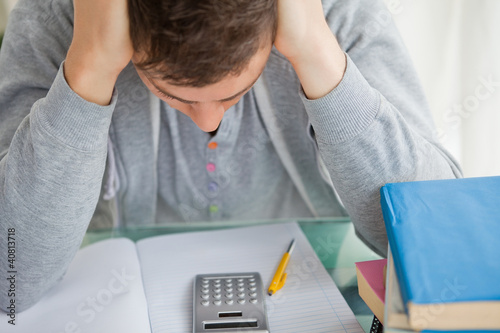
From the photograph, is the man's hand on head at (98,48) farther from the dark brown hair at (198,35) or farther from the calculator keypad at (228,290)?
the calculator keypad at (228,290)

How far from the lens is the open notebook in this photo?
0.54 m

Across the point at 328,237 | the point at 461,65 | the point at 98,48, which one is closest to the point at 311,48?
the point at 98,48

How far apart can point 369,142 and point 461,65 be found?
75 cm

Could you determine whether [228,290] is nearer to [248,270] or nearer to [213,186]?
[248,270]

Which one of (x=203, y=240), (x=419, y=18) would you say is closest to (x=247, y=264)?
(x=203, y=240)

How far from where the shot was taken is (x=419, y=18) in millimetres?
1130

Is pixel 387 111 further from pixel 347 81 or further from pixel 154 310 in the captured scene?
pixel 154 310

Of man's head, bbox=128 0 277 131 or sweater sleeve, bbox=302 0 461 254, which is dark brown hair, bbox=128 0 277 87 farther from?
sweater sleeve, bbox=302 0 461 254

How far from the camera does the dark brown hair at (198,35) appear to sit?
417 mm

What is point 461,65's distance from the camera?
3.82 feet

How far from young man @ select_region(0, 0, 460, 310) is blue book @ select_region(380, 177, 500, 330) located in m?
0.08

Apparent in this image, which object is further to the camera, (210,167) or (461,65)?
(461,65)

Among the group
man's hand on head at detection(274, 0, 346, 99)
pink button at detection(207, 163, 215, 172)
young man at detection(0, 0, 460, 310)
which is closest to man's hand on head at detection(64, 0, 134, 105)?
young man at detection(0, 0, 460, 310)

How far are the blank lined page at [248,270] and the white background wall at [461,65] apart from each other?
2.09 ft
